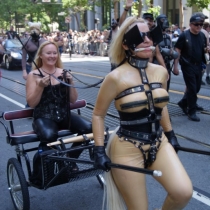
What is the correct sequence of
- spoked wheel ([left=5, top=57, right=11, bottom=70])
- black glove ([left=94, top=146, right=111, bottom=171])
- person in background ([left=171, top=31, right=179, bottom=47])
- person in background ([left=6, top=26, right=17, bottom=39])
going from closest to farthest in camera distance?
black glove ([left=94, top=146, right=111, bottom=171]) < person in background ([left=6, top=26, right=17, bottom=39]) < spoked wheel ([left=5, top=57, right=11, bottom=70]) < person in background ([left=171, top=31, right=179, bottom=47])

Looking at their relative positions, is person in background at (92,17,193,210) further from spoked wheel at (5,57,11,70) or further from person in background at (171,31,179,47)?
person in background at (171,31,179,47)

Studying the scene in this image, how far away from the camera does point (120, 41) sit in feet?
9.93

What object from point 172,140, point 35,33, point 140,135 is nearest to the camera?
point 140,135

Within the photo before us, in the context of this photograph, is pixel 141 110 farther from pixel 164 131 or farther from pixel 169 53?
pixel 169 53

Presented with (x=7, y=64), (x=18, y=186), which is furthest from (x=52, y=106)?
(x=7, y=64)

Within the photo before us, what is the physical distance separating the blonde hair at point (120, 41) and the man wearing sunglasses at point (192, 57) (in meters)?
4.70

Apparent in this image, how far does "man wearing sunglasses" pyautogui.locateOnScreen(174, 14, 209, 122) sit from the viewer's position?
7594 mm

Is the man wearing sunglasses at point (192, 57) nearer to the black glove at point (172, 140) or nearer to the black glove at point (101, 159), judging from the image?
the black glove at point (172, 140)

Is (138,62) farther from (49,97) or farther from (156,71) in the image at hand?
(49,97)

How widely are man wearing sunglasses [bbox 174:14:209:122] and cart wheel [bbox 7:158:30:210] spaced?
4.37 m

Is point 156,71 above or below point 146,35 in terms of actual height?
below

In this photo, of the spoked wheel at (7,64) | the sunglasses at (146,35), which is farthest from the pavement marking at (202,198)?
the spoked wheel at (7,64)

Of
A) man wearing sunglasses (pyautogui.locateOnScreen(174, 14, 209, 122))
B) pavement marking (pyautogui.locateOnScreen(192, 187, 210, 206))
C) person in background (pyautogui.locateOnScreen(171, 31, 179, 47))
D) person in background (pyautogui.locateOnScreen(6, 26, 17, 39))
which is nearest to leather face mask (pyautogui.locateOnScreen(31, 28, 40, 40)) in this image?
Answer: person in background (pyautogui.locateOnScreen(6, 26, 17, 39))

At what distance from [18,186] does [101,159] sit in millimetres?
1634
